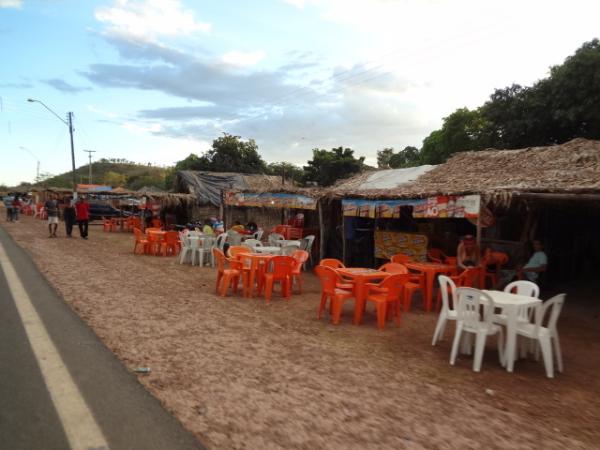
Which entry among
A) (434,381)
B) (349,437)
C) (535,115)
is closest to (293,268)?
(434,381)

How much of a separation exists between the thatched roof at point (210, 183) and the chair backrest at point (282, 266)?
16358 mm

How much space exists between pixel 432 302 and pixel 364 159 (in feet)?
107

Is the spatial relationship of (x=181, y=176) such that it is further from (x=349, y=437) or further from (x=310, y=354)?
(x=349, y=437)

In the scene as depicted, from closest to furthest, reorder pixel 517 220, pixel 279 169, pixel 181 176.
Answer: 1. pixel 517 220
2. pixel 181 176
3. pixel 279 169

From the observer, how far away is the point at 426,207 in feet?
31.0

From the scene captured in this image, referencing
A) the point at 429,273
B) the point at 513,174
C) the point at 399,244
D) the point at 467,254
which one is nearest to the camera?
the point at 429,273

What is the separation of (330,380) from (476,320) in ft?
6.19

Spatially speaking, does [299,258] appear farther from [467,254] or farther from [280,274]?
[467,254]

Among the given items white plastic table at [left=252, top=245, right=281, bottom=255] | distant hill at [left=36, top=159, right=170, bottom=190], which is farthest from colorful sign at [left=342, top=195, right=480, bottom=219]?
distant hill at [left=36, top=159, right=170, bottom=190]

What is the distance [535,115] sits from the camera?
2112 centimetres

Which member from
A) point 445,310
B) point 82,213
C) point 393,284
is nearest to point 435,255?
point 393,284

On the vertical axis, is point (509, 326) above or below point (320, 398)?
above

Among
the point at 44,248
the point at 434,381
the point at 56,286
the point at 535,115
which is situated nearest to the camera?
the point at 434,381

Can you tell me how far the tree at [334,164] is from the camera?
125ft
